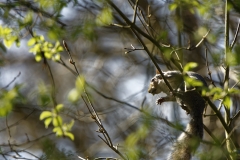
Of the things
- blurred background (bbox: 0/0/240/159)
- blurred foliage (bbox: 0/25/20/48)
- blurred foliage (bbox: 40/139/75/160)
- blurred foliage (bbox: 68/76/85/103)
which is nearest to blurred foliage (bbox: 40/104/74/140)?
blurred foliage (bbox: 68/76/85/103)

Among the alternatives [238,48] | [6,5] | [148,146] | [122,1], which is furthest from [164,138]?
[122,1]

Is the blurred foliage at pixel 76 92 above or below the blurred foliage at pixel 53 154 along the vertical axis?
above

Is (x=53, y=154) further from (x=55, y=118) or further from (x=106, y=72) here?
(x=106, y=72)

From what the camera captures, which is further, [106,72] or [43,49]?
[106,72]

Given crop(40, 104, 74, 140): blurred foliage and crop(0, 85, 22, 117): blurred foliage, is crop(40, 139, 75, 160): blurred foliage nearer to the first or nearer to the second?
crop(40, 104, 74, 140): blurred foliage

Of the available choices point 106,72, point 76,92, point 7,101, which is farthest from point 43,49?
point 106,72

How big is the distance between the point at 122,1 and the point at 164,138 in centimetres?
211

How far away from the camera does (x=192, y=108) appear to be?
3561 millimetres

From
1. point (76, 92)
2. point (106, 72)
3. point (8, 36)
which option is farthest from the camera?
point (106, 72)

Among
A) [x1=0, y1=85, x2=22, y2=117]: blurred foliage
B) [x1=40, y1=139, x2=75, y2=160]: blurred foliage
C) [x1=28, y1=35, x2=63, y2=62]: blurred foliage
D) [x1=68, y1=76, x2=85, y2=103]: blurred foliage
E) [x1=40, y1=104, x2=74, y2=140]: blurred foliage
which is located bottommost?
[x1=40, y1=139, x2=75, y2=160]: blurred foliage

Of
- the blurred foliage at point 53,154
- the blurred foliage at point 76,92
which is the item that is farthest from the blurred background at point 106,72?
the blurred foliage at point 76,92

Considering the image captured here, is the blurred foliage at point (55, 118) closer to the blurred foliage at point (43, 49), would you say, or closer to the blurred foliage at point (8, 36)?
the blurred foliage at point (43, 49)

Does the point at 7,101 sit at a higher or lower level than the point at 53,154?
higher

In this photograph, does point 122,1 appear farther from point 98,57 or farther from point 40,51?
point 98,57
